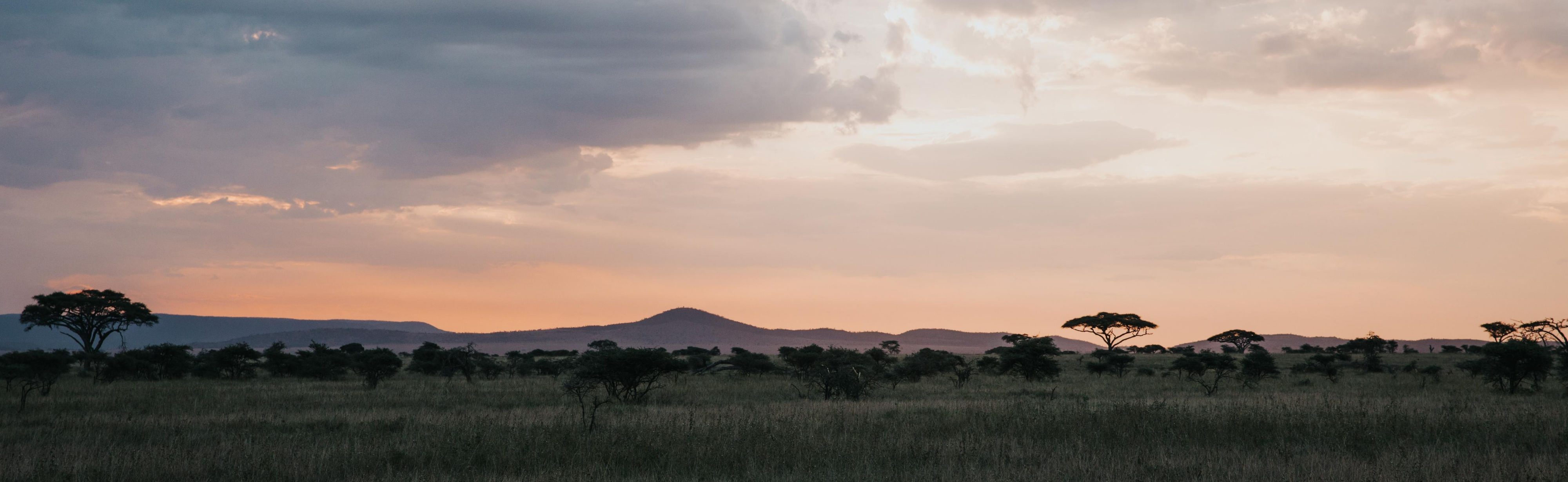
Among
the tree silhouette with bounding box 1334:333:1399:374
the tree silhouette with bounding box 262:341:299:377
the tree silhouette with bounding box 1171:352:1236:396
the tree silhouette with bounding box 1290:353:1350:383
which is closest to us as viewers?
the tree silhouette with bounding box 1290:353:1350:383

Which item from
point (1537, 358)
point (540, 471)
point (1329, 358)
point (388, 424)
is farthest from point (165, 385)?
point (1329, 358)

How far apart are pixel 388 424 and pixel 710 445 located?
307 inches

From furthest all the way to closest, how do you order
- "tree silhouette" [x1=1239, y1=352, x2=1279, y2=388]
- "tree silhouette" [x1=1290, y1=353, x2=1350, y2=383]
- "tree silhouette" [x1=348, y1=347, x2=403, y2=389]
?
1. "tree silhouette" [x1=1290, y1=353, x2=1350, y2=383]
2. "tree silhouette" [x1=1239, y1=352, x2=1279, y2=388]
3. "tree silhouette" [x1=348, y1=347, x2=403, y2=389]

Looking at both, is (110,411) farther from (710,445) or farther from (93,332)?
(93,332)

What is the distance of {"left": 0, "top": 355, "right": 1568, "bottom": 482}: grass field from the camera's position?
10.4 m

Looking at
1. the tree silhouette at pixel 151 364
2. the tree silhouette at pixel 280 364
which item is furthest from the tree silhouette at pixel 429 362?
the tree silhouette at pixel 151 364

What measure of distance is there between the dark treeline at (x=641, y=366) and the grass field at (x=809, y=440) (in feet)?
8.51

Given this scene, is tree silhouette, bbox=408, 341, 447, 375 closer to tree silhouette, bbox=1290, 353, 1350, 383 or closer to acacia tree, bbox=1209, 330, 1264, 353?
tree silhouette, bbox=1290, 353, 1350, 383

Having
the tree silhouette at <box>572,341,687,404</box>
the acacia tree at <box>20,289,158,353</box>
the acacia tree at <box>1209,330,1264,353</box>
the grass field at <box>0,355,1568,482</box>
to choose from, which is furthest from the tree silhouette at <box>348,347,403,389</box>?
the acacia tree at <box>1209,330,1264,353</box>

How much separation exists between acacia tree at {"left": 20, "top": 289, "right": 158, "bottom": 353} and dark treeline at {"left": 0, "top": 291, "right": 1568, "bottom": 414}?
0.09 meters

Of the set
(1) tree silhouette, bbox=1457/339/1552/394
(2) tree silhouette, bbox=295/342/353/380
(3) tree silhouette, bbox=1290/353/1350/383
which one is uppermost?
(1) tree silhouette, bbox=1457/339/1552/394

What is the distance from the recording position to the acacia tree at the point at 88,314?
55.5 meters

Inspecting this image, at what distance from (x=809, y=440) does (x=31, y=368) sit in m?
36.8

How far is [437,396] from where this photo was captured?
85.0ft
